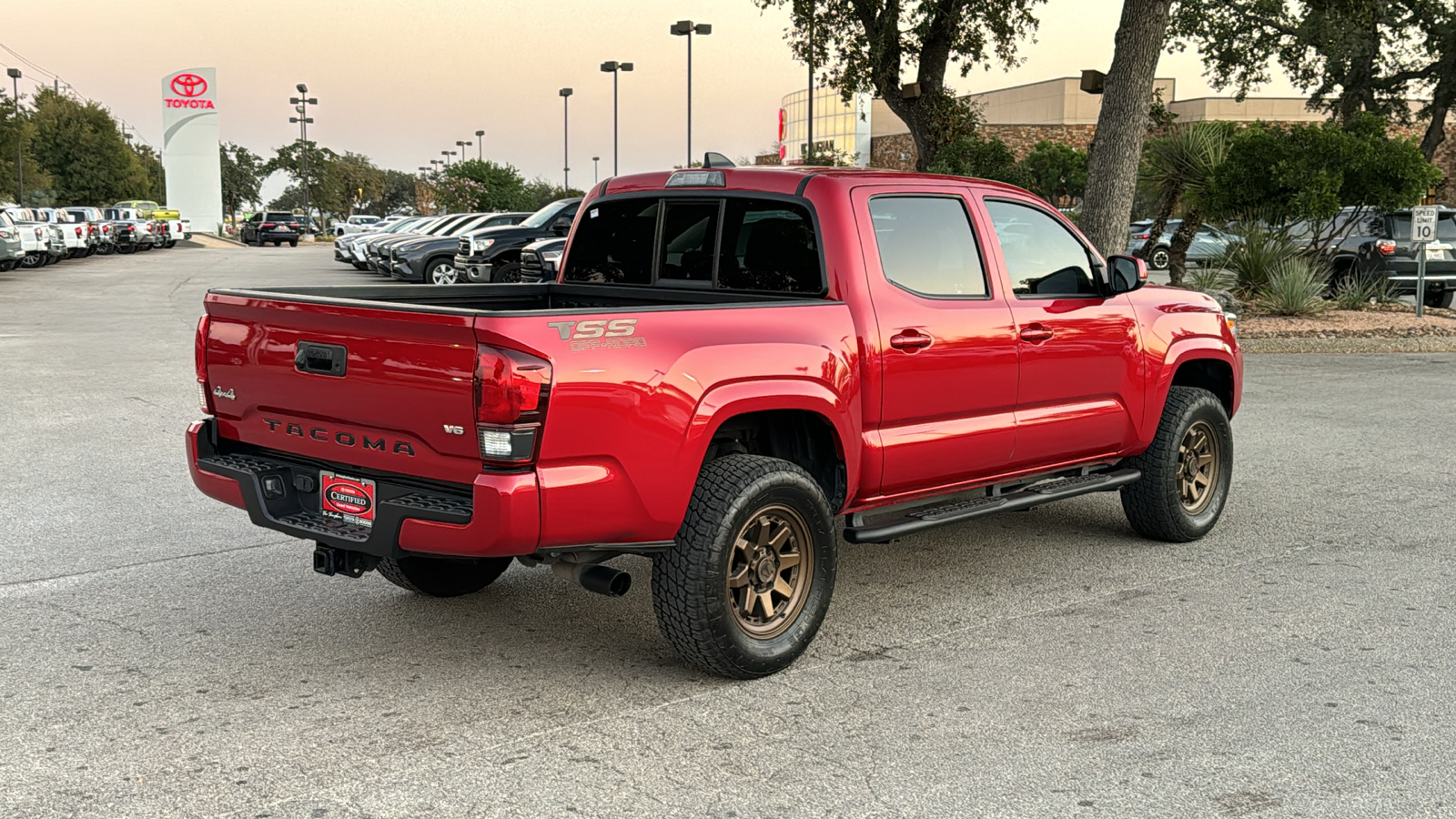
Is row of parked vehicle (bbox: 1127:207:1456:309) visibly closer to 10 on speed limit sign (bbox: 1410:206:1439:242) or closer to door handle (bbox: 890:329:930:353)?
10 on speed limit sign (bbox: 1410:206:1439:242)

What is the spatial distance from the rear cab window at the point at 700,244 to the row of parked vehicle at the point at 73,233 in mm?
30671

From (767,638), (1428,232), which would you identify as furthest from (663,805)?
(1428,232)

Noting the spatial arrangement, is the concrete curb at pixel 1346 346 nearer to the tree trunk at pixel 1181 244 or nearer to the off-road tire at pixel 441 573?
the tree trunk at pixel 1181 244

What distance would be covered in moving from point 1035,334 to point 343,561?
317cm

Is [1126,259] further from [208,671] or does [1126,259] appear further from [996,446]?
[208,671]

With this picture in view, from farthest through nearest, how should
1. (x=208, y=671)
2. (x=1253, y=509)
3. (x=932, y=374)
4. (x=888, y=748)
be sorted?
(x=1253, y=509), (x=932, y=374), (x=208, y=671), (x=888, y=748)

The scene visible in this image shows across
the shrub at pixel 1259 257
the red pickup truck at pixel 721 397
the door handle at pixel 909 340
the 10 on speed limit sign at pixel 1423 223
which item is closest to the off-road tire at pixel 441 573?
the red pickup truck at pixel 721 397

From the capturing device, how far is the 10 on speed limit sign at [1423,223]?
18062 millimetres

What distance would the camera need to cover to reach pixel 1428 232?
59.5 ft

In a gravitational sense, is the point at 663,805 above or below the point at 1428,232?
below

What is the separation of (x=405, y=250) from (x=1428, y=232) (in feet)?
60.0

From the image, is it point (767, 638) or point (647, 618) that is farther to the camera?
point (647, 618)

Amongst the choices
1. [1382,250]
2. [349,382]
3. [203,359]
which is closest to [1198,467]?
[349,382]

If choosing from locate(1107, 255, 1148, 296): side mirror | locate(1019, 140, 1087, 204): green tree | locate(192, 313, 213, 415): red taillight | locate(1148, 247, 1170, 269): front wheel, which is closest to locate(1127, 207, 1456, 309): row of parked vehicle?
locate(1148, 247, 1170, 269): front wheel
